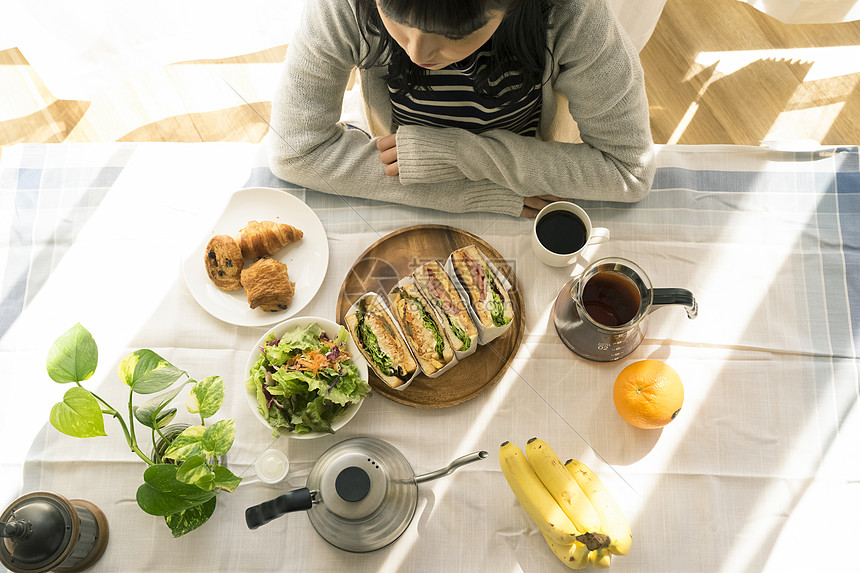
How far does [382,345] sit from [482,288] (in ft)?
0.59

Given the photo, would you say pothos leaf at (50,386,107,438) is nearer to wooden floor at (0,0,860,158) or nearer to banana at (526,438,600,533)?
banana at (526,438,600,533)

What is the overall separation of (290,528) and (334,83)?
0.74 m

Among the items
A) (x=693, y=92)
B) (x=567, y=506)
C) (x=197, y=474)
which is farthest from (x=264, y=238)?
(x=693, y=92)

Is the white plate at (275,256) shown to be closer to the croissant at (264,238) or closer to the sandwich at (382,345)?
the croissant at (264,238)

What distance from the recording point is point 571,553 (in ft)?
2.74

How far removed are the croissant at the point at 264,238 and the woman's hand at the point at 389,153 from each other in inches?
7.8

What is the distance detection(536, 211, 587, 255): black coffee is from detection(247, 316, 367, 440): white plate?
359 mm

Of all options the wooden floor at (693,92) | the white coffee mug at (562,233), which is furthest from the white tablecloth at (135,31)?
the white coffee mug at (562,233)

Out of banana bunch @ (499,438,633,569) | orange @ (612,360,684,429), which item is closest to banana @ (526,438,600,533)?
banana bunch @ (499,438,633,569)

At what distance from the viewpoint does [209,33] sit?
128cm

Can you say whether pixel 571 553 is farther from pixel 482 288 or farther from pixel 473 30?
pixel 473 30

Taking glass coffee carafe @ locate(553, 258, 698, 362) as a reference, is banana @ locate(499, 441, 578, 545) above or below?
below

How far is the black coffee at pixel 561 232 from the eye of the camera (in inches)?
38.4

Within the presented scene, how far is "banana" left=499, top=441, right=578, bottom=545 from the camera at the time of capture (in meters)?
0.82
